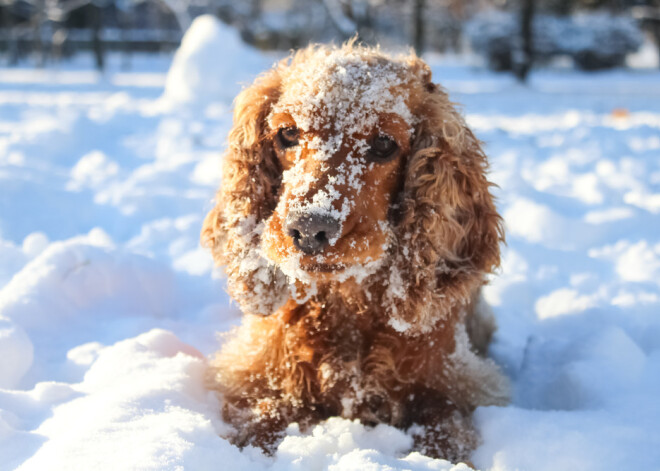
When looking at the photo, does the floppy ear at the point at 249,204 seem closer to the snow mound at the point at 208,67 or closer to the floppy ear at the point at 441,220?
the floppy ear at the point at 441,220

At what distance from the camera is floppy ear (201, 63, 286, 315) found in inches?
85.3

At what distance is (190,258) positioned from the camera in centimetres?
366

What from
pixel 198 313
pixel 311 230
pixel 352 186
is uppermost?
pixel 352 186

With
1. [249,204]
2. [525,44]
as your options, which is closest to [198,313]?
[249,204]

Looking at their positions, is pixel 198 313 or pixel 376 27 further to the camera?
pixel 376 27

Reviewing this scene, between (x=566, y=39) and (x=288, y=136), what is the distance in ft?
74.9

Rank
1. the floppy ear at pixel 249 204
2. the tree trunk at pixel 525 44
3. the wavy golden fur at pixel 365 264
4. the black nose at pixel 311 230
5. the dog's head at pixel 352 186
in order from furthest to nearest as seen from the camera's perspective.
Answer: the tree trunk at pixel 525 44
the floppy ear at pixel 249 204
the wavy golden fur at pixel 365 264
the dog's head at pixel 352 186
the black nose at pixel 311 230

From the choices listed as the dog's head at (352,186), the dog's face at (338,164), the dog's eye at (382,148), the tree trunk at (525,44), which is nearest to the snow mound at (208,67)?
the dog's head at (352,186)

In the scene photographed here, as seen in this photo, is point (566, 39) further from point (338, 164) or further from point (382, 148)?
point (338, 164)

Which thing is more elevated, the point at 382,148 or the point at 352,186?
the point at 382,148

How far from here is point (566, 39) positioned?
2197 cm

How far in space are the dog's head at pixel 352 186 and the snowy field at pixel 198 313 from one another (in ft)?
1.45

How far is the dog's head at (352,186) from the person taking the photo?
6.00ft

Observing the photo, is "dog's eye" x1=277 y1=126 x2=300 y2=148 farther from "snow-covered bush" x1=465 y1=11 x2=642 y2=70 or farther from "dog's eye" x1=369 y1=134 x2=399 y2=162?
"snow-covered bush" x1=465 y1=11 x2=642 y2=70
